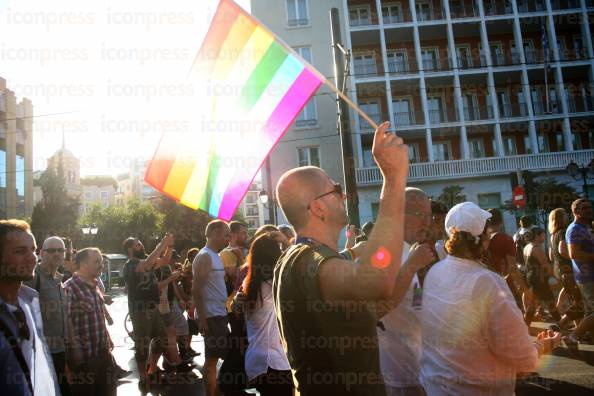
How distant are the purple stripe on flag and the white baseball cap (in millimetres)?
1776

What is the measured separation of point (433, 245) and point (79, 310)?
3.40 meters

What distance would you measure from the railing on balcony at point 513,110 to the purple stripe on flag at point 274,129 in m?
27.9

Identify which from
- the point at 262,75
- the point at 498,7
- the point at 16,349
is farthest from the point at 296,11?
the point at 16,349

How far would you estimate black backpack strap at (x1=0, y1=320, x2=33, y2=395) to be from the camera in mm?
2346

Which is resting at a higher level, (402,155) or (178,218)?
(178,218)

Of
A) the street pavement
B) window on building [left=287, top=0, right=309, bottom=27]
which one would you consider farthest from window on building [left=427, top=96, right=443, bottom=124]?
the street pavement

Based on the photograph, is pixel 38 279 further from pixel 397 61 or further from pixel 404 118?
pixel 397 61

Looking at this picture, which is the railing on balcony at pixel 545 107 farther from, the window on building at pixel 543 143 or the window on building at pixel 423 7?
the window on building at pixel 423 7

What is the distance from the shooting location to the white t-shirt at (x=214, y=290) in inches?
214

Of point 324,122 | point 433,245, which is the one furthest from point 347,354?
point 324,122

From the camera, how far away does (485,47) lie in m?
28.1

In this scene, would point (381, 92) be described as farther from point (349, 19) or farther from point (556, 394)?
point (556, 394)

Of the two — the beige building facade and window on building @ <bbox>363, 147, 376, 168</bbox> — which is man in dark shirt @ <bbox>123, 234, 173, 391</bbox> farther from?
the beige building facade

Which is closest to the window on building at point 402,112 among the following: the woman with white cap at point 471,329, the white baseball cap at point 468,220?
the white baseball cap at point 468,220
